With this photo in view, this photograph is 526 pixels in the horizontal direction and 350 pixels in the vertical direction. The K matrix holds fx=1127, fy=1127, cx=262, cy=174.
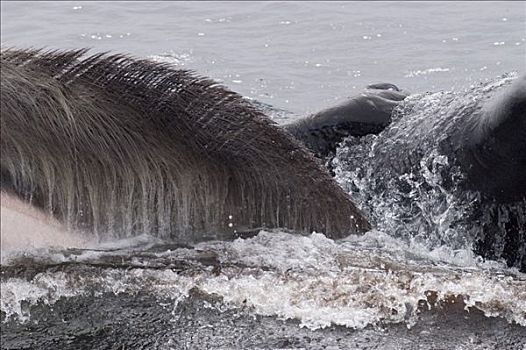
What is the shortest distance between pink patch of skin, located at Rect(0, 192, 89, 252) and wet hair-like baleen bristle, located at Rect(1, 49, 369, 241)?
0.14ft

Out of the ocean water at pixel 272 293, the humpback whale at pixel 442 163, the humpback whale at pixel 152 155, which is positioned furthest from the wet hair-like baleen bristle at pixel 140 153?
the humpback whale at pixel 442 163

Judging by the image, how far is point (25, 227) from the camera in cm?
422

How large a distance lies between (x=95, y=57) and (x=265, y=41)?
6698 mm

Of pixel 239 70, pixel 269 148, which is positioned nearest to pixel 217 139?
pixel 269 148

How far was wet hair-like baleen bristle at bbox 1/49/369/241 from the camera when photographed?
421cm

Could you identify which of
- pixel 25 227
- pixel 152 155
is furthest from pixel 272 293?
pixel 25 227

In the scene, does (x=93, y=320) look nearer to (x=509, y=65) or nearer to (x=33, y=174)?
(x=33, y=174)

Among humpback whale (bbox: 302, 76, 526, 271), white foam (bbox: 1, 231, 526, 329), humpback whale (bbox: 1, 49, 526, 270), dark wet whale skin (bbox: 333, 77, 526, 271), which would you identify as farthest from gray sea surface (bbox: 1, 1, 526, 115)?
white foam (bbox: 1, 231, 526, 329)

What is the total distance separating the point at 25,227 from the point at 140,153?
51 centimetres

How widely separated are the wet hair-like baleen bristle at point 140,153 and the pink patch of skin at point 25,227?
4 cm

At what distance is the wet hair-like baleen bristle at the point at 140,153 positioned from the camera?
4207mm

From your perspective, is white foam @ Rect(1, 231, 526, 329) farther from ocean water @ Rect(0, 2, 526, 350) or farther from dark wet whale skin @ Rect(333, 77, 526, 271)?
dark wet whale skin @ Rect(333, 77, 526, 271)

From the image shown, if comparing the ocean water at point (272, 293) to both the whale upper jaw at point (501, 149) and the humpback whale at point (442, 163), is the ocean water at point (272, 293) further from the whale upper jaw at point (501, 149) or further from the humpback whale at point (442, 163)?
the whale upper jaw at point (501, 149)

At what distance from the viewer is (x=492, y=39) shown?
A: 1059cm
